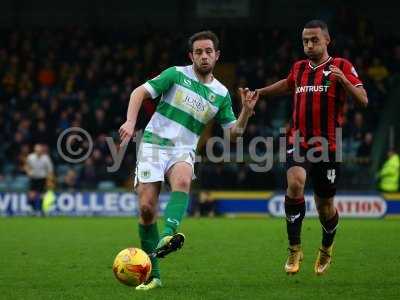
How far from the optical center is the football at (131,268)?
7.91 metres

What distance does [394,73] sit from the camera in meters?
27.1

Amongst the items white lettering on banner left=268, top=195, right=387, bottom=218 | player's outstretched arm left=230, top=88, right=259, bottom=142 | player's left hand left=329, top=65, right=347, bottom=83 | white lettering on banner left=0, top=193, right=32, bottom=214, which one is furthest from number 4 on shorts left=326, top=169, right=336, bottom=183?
white lettering on banner left=0, top=193, right=32, bottom=214

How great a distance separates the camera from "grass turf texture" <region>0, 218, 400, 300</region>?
8047mm

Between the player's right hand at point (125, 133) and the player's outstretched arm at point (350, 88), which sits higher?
the player's outstretched arm at point (350, 88)

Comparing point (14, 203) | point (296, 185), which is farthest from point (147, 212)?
point (14, 203)

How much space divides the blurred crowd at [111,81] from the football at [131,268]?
603 inches

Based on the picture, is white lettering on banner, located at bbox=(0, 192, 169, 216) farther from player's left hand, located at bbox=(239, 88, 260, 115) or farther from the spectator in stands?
player's left hand, located at bbox=(239, 88, 260, 115)

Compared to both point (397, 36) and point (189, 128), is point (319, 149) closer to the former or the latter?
point (189, 128)

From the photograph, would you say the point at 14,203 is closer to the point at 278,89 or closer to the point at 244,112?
the point at 278,89

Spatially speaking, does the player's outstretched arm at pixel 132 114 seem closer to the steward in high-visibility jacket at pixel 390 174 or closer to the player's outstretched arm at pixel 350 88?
the player's outstretched arm at pixel 350 88

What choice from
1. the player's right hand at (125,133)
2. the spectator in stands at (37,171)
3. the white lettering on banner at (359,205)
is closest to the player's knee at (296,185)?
the player's right hand at (125,133)

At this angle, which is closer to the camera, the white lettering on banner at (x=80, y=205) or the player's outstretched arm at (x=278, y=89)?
the player's outstretched arm at (x=278, y=89)

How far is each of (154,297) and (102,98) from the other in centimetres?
1944

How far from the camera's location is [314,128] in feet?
30.5
